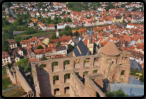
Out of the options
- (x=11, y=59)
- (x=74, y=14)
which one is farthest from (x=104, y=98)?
(x=74, y=14)

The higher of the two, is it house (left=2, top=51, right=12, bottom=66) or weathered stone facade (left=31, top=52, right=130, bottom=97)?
weathered stone facade (left=31, top=52, right=130, bottom=97)

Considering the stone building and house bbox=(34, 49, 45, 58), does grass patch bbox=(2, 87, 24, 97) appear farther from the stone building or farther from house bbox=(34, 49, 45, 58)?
house bbox=(34, 49, 45, 58)

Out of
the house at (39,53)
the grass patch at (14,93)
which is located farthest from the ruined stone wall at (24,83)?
the house at (39,53)

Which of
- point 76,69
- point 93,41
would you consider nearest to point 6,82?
point 76,69

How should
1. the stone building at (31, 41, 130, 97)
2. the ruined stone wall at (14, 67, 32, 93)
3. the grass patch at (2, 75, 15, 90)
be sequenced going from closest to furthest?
the ruined stone wall at (14, 67, 32, 93) → the stone building at (31, 41, 130, 97) → the grass patch at (2, 75, 15, 90)

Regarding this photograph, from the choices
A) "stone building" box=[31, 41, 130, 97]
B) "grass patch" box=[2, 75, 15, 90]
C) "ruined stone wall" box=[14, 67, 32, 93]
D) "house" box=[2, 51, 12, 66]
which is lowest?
"house" box=[2, 51, 12, 66]

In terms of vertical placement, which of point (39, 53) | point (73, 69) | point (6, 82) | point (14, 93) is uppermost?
point (73, 69)

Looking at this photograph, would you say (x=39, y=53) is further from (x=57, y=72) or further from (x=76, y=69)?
(x=76, y=69)

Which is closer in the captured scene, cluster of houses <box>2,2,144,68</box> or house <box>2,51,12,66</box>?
cluster of houses <box>2,2,144,68</box>

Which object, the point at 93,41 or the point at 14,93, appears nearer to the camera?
the point at 14,93

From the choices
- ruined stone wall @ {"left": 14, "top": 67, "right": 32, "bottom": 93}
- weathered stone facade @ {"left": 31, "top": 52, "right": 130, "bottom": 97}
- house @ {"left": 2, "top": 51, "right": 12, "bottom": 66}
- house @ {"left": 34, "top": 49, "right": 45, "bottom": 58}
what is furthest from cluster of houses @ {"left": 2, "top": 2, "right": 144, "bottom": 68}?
ruined stone wall @ {"left": 14, "top": 67, "right": 32, "bottom": 93}

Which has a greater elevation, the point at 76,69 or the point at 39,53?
the point at 76,69
